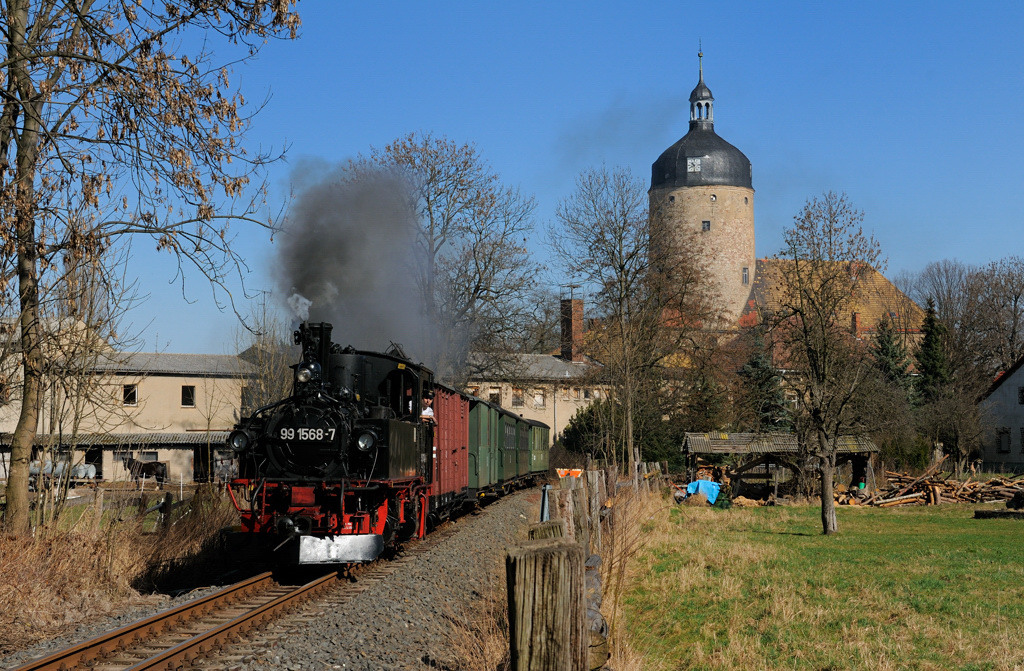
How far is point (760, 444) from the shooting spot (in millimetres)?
34219

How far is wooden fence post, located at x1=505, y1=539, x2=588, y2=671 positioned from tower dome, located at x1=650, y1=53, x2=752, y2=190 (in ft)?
278

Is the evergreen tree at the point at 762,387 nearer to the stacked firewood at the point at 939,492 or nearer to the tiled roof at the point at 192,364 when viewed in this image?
the stacked firewood at the point at 939,492

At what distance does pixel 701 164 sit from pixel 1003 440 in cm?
3914

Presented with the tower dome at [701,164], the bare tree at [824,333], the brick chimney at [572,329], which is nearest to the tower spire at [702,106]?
the tower dome at [701,164]

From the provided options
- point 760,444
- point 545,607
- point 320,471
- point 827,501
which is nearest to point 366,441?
point 320,471

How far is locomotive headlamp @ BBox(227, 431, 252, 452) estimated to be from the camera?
1291 cm

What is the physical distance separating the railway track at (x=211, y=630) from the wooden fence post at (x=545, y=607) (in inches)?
195

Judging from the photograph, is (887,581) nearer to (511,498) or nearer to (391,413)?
(391,413)

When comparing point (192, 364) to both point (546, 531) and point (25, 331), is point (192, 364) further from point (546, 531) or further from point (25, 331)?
point (546, 531)

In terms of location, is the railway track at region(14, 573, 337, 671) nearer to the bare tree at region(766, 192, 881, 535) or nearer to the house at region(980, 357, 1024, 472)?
the bare tree at region(766, 192, 881, 535)

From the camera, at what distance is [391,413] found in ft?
45.1

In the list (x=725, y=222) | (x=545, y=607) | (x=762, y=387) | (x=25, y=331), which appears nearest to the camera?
(x=545, y=607)

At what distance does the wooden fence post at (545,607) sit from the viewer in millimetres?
3861

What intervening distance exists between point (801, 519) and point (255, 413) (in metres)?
17.3
